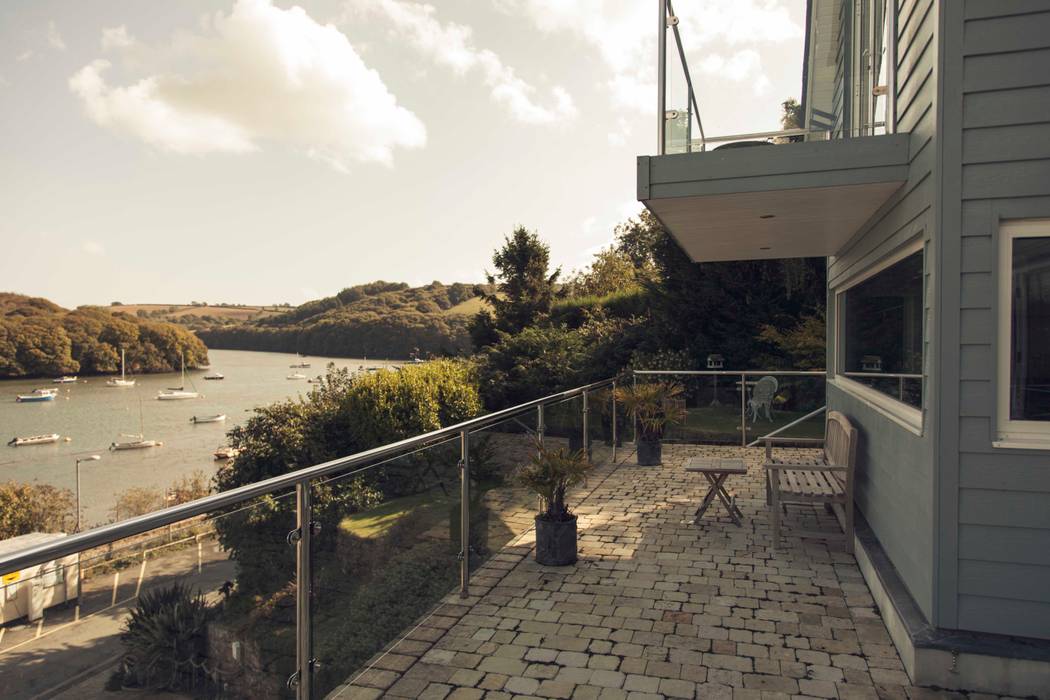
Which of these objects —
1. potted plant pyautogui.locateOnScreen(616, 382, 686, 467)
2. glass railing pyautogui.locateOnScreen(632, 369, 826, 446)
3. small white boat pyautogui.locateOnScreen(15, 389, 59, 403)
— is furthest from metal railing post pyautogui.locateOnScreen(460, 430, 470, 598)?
small white boat pyautogui.locateOnScreen(15, 389, 59, 403)

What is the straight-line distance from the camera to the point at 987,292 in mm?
2900

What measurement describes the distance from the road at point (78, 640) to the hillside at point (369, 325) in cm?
2281

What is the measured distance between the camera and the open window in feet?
11.7

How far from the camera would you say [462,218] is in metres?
38.6

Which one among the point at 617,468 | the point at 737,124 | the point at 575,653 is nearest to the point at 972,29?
the point at 737,124

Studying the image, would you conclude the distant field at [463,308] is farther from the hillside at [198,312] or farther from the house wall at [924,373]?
the house wall at [924,373]

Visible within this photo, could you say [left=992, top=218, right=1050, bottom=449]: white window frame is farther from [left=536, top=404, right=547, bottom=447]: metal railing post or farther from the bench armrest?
[left=536, top=404, right=547, bottom=447]: metal railing post

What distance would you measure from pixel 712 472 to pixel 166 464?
48318 millimetres

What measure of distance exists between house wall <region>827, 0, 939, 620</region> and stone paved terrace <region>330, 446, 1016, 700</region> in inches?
17.7

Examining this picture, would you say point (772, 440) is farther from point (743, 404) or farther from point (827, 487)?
point (827, 487)

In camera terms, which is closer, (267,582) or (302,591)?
(267,582)

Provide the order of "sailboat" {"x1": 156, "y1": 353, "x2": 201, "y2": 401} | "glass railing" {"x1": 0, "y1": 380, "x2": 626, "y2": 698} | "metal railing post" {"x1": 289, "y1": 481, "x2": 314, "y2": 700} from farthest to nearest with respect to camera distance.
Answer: "sailboat" {"x1": 156, "y1": 353, "x2": 201, "y2": 401}, "metal railing post" {"x1": 289, "y1": 481, "x2": 314, "y2": 700}, "glass railing" {"x1": 0, "y1": 380, "x2": 626, "y2": 698}

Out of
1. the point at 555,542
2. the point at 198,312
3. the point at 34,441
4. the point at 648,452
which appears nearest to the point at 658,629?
the point at 555,542

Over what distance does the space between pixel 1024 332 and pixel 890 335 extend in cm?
159
